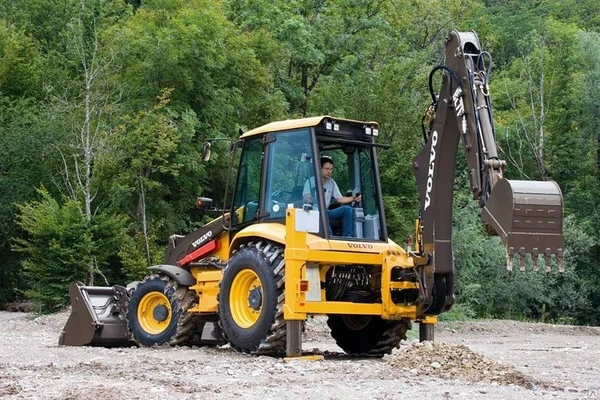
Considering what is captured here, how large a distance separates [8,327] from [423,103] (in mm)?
14496

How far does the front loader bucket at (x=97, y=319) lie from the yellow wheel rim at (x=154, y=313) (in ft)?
1.35

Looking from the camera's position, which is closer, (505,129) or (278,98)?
(278,98)

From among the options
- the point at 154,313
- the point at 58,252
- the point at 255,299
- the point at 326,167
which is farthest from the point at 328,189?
the point at 58,252

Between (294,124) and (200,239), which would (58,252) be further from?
(294,124)

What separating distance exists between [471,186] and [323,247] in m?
1.90

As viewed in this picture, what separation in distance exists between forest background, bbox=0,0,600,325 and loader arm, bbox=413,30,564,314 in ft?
47.4

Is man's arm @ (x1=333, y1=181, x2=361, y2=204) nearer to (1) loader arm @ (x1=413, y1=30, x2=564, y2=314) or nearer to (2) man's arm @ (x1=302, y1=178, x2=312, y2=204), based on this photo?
(2) man's arm @ (x1=302, y1=178, x2=312, y2=204)

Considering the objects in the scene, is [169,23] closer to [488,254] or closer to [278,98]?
[278,98]

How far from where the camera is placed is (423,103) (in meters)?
30.8

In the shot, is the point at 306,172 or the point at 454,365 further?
the point at 306,172

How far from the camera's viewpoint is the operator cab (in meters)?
12.4

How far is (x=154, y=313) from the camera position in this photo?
45.9 feet

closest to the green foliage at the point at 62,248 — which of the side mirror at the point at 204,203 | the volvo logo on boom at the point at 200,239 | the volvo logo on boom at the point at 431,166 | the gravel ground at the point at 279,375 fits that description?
the gravel ground at the point at 279,375

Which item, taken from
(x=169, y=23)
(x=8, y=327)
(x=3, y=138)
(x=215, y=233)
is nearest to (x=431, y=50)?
(x=169, y=23)
